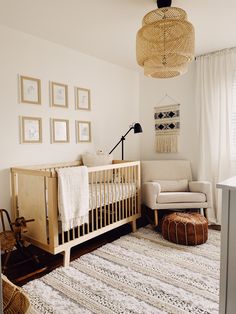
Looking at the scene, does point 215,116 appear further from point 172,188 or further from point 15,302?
point 15,302

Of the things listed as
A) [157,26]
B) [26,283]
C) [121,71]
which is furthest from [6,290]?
[121,71]

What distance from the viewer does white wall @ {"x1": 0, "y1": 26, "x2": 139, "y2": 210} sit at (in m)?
2.46

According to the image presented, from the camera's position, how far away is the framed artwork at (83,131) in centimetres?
319

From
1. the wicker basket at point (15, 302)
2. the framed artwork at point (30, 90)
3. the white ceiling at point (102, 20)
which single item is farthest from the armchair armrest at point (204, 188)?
Answer: the wicker basket at point (15, 302)

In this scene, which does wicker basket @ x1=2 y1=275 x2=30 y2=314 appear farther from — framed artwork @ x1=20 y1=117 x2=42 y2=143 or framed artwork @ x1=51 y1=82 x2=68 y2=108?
framed artwork @ x1=51 y1=82 x2=68 y2=108

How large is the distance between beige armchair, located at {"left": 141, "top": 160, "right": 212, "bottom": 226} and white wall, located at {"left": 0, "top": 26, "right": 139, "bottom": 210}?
643 millimetres

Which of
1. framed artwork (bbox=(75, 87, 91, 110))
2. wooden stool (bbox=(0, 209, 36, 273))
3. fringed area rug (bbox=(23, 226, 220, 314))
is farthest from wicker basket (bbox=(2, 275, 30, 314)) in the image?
framed artwork (bbox=(75, 87, 91, 110))

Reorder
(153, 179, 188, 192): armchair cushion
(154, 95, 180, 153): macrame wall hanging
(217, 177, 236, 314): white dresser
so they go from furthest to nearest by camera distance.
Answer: (154, 95, 180, 153): macrame wall hanging, (153, 179, 188, 192): armchair cushion, (217, 177, 236, 314): white dresser

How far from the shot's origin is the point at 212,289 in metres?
1.80

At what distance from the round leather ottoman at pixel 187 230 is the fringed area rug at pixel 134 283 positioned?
7cm

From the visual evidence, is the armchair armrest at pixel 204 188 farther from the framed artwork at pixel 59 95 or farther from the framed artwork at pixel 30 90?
the framed artwork at pixel 30 90

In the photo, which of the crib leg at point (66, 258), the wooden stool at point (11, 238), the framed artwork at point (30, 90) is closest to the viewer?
the wooden stool at point (11, 238)

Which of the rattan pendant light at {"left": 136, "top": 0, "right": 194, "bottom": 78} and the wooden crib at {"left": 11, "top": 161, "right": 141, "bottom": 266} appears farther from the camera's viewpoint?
the wooden crib at {"left": 11, "top": 161, "right": 141, "bottom": 266}

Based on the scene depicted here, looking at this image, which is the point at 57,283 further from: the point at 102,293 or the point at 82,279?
the point at 102,293
